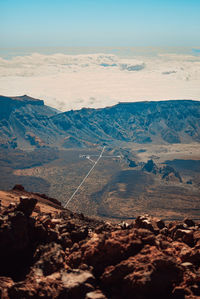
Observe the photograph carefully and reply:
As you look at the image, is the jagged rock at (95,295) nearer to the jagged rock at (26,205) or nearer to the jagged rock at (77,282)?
the jagged rock at (77,282)

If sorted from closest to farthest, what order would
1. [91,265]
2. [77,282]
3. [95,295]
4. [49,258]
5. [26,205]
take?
[95,295] < [77,282] < [91,265] < [49,258] < [26,205]

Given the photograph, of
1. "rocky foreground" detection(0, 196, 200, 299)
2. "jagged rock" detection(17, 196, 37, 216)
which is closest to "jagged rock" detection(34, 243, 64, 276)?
"rocky foreground" detection(0, 196, 200, 299)

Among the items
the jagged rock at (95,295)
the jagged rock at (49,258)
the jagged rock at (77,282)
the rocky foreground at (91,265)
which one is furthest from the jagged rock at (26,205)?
the jagged rock at (95,295)

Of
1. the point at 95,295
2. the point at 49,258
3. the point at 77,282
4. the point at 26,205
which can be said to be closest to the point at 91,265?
the point at 49,258

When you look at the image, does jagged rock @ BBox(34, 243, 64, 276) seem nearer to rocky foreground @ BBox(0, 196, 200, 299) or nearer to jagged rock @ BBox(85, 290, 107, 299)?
rocky foreground @ BBox(0, 196, 200, 299)

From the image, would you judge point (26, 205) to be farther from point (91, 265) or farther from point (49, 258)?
point (91, 265)

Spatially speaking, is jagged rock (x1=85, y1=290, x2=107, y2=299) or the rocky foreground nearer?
jagged rock (x1=85, y1=290, x2=107, y2=299)

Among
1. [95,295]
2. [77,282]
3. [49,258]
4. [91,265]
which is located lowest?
[91,265]

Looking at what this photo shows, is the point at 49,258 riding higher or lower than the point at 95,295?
lower

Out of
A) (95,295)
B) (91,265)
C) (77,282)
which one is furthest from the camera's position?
(91,265)
